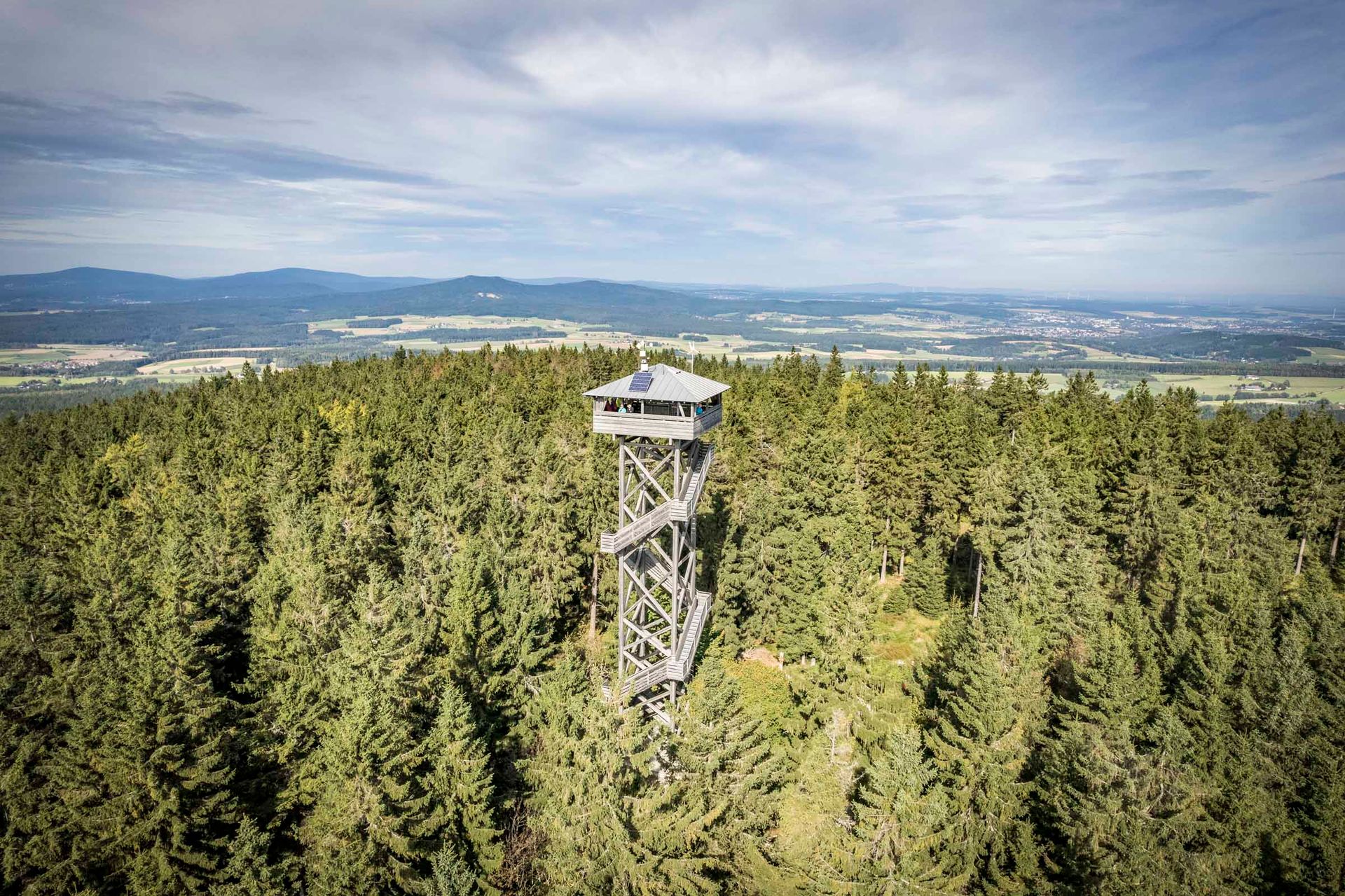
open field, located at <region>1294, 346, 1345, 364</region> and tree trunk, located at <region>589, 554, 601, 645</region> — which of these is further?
open field, located at <region>1294, 346, 1345, 364</region>

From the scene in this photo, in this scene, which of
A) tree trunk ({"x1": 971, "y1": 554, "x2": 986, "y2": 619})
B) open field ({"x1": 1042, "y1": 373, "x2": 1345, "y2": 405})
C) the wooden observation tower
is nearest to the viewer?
the wooden observation tower

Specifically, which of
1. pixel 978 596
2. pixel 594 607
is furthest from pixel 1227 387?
pixel 594 607

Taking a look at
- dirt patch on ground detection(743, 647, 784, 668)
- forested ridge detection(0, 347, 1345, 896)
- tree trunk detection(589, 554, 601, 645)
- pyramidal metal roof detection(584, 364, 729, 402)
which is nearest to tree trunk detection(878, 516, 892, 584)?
forested ridge detection(0, 347, 1345, 896)

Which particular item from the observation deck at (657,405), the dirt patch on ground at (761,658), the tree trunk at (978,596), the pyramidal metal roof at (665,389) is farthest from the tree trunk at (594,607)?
the tree trunk at (978,596)

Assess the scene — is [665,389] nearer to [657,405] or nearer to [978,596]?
[657,405]

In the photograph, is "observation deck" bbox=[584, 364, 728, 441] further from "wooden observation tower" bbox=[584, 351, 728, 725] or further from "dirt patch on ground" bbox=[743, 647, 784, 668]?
"dirt patch on ground" bbox=[743, 647, 784, 668]

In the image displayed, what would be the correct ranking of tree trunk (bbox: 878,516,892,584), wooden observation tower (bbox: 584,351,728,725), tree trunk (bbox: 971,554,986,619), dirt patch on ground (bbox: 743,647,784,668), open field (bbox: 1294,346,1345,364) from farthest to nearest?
open field (bbox: 1294,346,1345,364)
tree trunk (bbox: 878,516,892,584)
tree trunk (bbox: 971,554,986,619)
dirt patch on ground (bbox: 743,647,784,668)
wooden observation tower (bbox: 584,351,728,725)

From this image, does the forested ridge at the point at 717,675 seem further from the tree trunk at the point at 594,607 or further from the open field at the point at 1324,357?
the open field at the point at 1324,357
